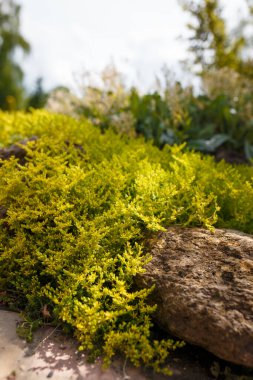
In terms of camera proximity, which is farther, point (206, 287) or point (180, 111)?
point (180, 111)

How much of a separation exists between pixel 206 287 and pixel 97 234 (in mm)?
738

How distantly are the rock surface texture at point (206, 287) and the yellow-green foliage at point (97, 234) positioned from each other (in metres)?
0.10

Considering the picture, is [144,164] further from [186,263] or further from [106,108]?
[106,108]

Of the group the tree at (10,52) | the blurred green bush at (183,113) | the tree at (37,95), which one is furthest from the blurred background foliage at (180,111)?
the tree at (10,52)

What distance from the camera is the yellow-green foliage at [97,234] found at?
6.39ft

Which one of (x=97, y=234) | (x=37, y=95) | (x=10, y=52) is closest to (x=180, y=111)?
(x=97, y=234)

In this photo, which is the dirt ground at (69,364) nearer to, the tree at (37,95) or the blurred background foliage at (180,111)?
the blurred background foliage at (180,111)

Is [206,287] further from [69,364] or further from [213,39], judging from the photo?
[213,39]

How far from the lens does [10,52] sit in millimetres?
19125

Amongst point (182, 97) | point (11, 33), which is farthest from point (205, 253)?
point (11, 33)

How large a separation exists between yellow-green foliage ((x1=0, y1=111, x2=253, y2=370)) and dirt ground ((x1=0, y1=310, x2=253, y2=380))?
0.08 meters

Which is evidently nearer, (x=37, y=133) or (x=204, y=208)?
(x=204, y=208)

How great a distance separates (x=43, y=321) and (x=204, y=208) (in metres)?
1.40

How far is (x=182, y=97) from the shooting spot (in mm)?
5328
